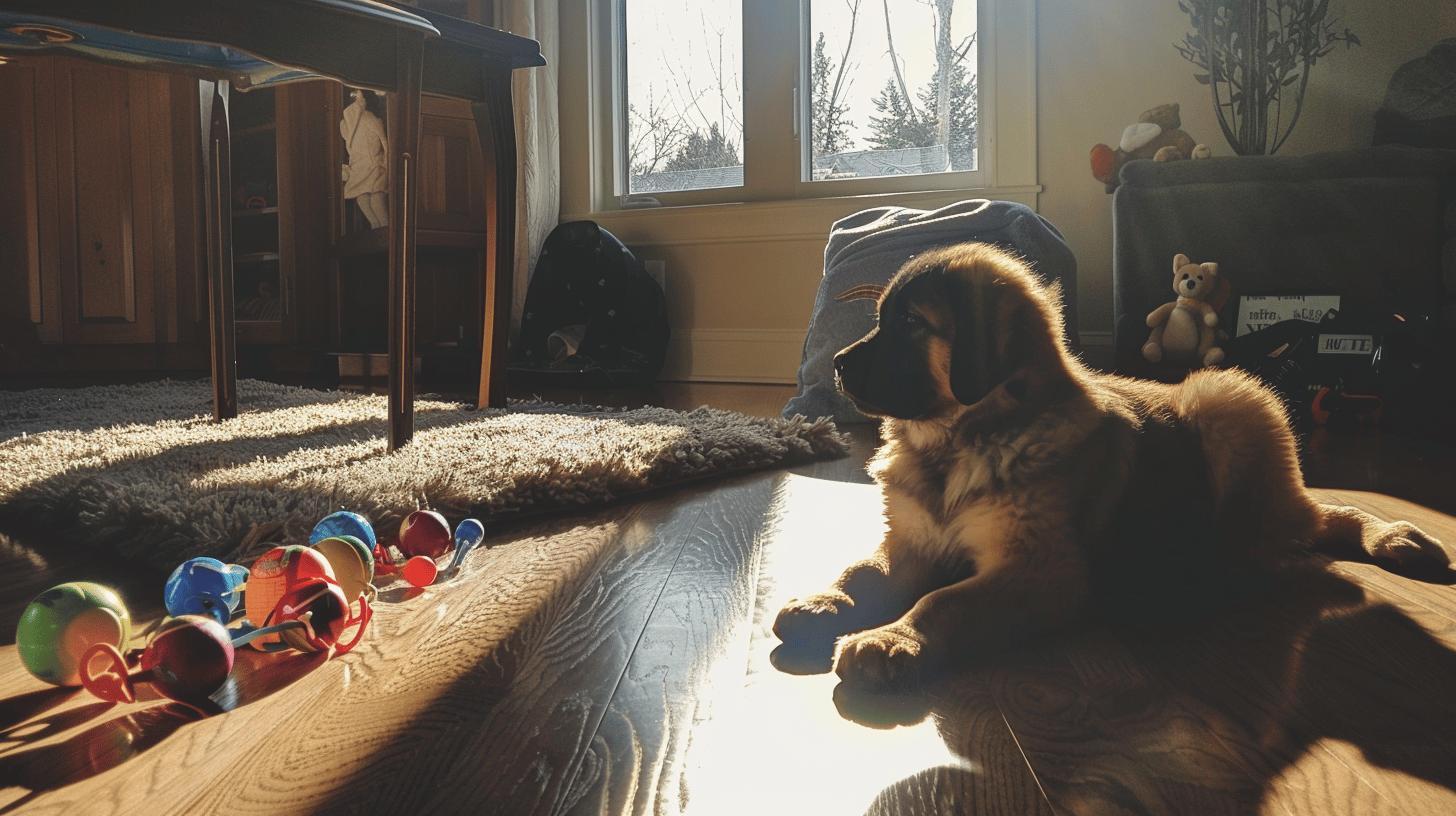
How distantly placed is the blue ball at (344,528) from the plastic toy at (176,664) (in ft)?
1.14

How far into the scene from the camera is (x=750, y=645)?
92 centimetres

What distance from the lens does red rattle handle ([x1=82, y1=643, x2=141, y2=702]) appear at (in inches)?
30.2

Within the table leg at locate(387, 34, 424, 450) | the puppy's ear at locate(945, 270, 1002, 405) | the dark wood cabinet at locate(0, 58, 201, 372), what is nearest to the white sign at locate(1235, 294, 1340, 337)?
the puppy's ear at locate(945, 270, 1002, 405)

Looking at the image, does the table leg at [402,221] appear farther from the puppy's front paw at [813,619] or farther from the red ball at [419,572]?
the puppy's front paw at [813,619]

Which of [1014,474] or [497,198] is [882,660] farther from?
[497,198]

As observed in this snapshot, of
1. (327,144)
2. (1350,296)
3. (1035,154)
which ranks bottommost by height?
(1350,296)

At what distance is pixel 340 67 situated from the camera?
5.67ft

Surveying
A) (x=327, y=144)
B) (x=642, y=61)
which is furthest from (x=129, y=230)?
(x=642, y=61)

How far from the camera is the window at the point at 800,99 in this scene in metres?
3.82

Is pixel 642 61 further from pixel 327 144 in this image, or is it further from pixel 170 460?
pixel 170 460

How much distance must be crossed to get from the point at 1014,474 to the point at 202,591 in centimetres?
81

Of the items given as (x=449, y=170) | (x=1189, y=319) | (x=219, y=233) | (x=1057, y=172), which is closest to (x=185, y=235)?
(x=449, y=170)

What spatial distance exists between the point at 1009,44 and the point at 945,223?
162cm

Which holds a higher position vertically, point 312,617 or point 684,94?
point 684,94
